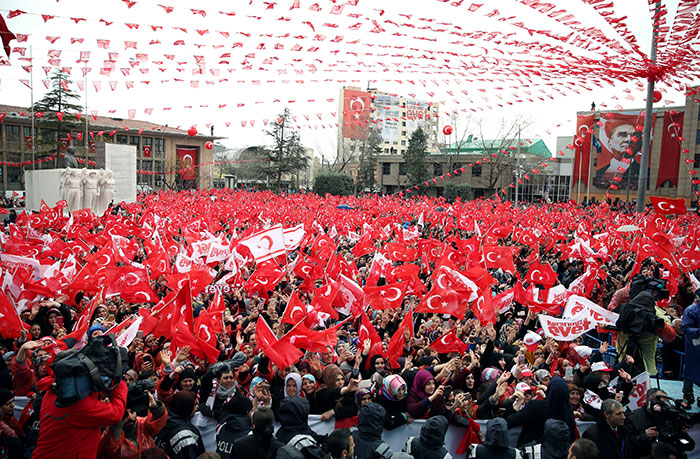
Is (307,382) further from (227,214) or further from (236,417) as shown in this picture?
(227,214)

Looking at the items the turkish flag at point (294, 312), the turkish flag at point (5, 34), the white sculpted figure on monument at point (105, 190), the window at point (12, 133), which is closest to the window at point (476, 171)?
the white sculpted figure on monument at point (105, 190)

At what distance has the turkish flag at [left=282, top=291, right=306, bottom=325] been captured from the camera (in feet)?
22.6

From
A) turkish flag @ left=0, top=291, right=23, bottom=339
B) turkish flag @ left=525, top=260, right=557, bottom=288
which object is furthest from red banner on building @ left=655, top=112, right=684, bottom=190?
turkish flag @ left=0, top=291, right=23, bottom=339

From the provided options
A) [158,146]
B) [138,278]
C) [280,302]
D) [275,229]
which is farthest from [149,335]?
[158,146]

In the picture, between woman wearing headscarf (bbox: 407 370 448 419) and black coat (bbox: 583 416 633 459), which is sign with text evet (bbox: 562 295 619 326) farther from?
woman wearing headscarf (bbox: 407 370 448 419)

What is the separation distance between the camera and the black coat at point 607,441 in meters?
4.44

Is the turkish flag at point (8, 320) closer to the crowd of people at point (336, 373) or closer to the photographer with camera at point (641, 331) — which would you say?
the crowd of people at point (336, 373)

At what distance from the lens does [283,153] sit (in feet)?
188

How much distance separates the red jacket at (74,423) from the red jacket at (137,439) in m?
0.27

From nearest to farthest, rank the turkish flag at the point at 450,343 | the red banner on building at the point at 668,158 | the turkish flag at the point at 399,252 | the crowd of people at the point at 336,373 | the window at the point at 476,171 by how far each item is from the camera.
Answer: the crowd of people at the point at 336,373
the turkish flag at the point at 450,343
the turkish flag at the point at 399,252
the red banner on building at the point at 668,158
the window at the point at 476,171

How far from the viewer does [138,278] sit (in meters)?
8.75

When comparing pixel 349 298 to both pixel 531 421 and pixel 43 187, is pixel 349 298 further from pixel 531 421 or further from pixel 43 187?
pixel 43 187

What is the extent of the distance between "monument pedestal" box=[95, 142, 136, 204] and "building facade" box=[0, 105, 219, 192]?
45.0 ft

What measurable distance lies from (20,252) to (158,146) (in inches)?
2416
